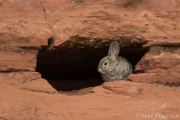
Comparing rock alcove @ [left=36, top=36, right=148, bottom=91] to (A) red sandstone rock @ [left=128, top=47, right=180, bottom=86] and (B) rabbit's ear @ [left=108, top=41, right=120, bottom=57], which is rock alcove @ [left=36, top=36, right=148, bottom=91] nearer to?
(B) rabbit's ear @ [left=108, top=41, right=120, bottom=57]

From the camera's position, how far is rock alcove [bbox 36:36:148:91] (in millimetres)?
6941

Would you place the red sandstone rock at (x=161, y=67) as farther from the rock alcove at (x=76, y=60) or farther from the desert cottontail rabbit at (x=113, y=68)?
the desert cottontail rabbit at (x=113, y=68)

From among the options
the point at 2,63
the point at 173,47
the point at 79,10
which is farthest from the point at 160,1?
the point at 2,63

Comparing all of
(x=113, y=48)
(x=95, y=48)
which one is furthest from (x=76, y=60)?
(x=113, y=48)

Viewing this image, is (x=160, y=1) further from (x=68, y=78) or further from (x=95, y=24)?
(x=68, y=78)

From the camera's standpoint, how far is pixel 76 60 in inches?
303

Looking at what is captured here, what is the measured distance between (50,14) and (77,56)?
3.76 feet

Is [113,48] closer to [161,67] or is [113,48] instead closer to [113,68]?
[113,68]

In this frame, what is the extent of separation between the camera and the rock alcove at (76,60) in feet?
22.8

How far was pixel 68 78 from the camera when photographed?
347 inches

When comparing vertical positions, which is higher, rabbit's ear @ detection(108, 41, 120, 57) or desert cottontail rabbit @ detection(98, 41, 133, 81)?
rabbit's ear @ detection(108, 41, 120, 57)

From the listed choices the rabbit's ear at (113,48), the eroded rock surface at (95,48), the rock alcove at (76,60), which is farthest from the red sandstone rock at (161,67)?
the rabbit's ear at (113,48)

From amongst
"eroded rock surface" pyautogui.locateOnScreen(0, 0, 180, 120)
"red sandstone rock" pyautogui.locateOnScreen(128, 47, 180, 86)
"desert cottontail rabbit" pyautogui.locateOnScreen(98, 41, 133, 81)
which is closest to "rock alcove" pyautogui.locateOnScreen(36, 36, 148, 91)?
"eroded rock surface" pyautogui.locateOnScreen(0, 0, 180, 120)

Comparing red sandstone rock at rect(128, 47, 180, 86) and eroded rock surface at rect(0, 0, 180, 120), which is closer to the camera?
eroded rock surface at rect(0, 0, 180, 120)
